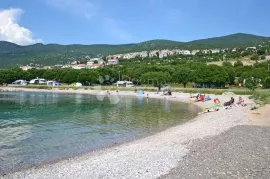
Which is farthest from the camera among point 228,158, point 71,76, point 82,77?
point 71,76

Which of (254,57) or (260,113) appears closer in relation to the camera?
(260,113)

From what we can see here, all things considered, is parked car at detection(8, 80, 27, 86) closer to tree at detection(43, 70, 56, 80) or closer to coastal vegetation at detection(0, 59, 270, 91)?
coastal vegetation at detection(0, 59, 270, 91)

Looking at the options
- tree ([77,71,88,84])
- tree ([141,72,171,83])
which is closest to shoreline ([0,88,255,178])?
tree ([141,72,171,83])

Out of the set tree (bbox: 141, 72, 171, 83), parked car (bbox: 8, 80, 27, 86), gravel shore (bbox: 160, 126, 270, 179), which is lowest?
gravel shore (bbox: 160, 126, 270, 179)

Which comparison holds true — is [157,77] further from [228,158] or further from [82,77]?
[228,158]

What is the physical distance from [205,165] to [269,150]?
4.26 meters

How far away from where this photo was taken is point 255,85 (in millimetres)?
66500

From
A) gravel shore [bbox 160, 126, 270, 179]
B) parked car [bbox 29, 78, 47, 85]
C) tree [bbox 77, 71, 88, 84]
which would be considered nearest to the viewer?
gravel shore [bbox 160, 126, 270, 179]

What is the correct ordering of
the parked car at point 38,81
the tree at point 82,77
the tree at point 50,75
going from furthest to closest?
1. the tree at point 50,75
2. the parked car at point 38,81
3. the tree at point 82,77

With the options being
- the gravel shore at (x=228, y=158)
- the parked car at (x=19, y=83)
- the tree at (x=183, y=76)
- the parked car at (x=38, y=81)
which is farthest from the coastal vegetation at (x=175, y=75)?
the gravel shore at (x=228, y=158)

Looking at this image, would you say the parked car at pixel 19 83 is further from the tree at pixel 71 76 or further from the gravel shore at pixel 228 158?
the gravel shore at pixel 228 158

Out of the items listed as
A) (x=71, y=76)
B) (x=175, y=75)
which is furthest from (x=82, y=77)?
(x=175, y=75)

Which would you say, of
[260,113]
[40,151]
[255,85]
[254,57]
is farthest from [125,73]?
[40,151]

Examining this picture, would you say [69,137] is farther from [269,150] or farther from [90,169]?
[269,150]
